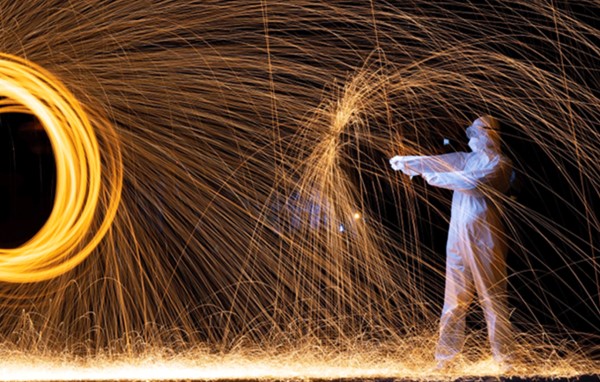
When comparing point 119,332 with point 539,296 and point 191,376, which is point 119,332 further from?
point 539,296

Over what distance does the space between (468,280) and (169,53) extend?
10.1 feet

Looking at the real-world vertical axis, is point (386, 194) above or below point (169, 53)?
below

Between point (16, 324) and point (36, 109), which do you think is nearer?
point (36, 109)

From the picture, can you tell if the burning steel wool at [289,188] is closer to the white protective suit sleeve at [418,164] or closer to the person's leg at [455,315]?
the person's leg at [455,315]

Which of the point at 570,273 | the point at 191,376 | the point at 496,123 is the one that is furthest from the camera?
the point at 570,273

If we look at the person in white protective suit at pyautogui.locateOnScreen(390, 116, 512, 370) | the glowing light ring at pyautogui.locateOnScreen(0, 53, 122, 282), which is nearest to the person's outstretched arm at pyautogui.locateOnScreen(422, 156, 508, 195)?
the person in white protective suit at pyautogui.locateOnScreen(390, 116, 512, 370)

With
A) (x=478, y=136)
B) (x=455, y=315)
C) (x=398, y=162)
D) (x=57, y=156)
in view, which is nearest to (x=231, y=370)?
(x=455, y=315)

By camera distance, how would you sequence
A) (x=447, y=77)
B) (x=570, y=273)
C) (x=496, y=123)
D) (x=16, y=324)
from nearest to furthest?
(x=496, y=123), (x=447, y=77), (x=570, y=273), (x=16, y=324)

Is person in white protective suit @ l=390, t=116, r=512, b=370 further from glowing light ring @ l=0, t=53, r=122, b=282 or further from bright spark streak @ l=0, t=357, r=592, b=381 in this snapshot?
glowing light ring @ l=0, t=53, r=122, b=282

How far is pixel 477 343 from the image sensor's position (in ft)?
23.0

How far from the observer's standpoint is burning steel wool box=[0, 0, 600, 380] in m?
6.27

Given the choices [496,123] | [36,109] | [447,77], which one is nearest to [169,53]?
[36,109]

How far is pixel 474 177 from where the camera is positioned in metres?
5.82

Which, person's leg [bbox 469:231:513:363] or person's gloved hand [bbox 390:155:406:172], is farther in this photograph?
person's gloved hand [bbox 390:155:406:172]
